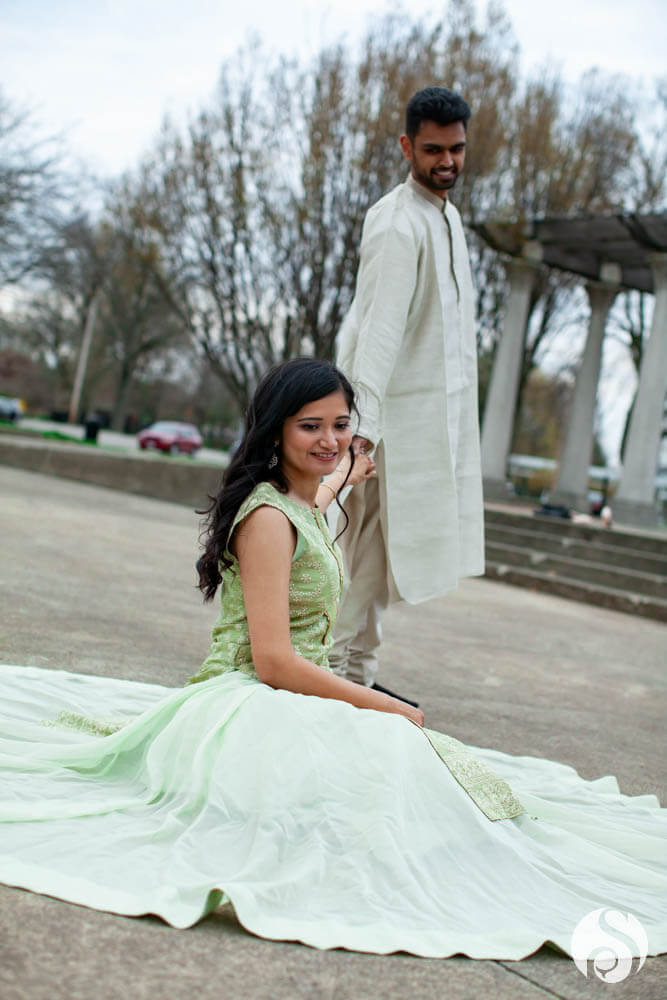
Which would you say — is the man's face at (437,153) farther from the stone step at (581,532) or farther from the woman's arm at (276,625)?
the stone step at (581,532)

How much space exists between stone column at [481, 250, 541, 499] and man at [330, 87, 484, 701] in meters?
18.5

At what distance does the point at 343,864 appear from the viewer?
2.34 metres

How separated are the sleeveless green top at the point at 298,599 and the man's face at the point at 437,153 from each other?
2.08 m

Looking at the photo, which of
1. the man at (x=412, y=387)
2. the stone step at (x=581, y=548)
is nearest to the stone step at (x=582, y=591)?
the stone step at (x=581, y=548)

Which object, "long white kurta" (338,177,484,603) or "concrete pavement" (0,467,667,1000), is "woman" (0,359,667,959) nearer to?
"concrete pavement" (0,467,667,1000)

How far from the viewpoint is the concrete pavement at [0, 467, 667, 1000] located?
1920 mm

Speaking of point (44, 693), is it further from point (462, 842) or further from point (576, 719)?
point (576, 719)

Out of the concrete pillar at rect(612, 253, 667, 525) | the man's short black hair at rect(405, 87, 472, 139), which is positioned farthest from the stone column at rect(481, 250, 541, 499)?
the man's short black hair at rect(405, 87, 472, 139)

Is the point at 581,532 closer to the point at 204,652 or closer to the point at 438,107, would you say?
the point at 204,652

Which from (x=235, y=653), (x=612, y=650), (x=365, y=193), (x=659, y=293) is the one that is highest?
(x=365, y=193)

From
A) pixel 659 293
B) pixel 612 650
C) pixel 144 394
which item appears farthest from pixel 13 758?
pixel 144 394

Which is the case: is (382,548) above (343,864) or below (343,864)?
A: above

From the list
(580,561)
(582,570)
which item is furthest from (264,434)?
(580,561)

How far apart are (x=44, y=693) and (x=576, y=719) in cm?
283
